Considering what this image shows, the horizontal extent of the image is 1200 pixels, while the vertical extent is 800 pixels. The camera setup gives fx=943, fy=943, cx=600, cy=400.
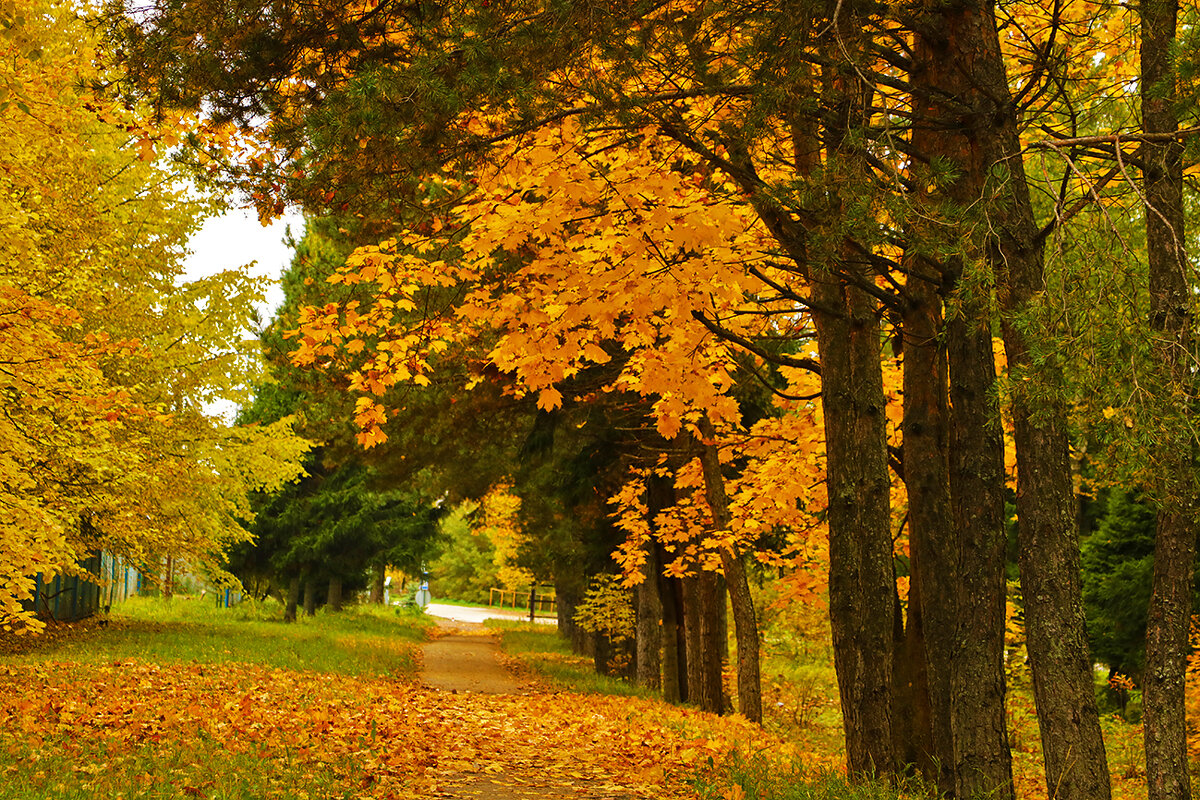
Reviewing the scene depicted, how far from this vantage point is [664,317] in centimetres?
968

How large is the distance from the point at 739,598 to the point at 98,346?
28.6ft

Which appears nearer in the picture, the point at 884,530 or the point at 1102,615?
the point at 884,530

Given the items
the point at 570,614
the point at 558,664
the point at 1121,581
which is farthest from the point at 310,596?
the point at 1121,581

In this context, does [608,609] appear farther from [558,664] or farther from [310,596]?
[310,596]

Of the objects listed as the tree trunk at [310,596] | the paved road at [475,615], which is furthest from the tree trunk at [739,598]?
the paved road at [475,615]

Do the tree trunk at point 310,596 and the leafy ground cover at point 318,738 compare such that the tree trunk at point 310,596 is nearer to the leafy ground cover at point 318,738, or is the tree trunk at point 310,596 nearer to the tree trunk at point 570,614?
the tree trunk at point 570,614

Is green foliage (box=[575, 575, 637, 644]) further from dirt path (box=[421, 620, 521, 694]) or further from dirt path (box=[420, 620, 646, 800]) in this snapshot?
dirt path (box=[420, 620, 646, 800])

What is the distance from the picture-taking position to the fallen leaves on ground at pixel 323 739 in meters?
6.75

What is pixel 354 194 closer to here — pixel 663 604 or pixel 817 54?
pixel 817 54

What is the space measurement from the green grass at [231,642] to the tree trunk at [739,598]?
20.7 feet

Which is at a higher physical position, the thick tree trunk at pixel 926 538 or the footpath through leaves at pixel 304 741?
the thick tree trunk at pixel 926 538

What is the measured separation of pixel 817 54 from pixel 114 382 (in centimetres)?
1438

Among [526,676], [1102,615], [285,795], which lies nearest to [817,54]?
[285,795]

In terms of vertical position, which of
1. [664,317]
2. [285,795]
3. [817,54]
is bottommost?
[285,795]
